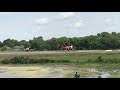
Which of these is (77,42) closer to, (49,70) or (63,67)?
(49,70)

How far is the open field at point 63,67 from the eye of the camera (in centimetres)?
817

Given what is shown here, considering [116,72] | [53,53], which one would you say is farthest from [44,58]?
[116,72]

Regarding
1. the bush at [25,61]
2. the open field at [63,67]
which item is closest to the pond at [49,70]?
the open field at [63,67]

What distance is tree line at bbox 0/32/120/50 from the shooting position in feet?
24.2

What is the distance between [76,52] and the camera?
25.9ft

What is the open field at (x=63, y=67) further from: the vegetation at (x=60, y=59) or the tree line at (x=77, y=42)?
the tree line at (x=77, y=42)

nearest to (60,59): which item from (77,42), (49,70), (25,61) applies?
(49,70)

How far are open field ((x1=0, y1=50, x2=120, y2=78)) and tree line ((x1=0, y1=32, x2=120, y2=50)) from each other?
0.64 feet

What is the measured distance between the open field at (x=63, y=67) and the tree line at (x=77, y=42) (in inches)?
7.7

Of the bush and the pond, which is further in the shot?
the bush

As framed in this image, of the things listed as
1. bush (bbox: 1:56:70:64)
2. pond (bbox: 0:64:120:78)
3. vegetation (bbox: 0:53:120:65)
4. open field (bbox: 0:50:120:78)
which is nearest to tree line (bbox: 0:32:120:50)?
open field (bbox: 0:50:120:78)

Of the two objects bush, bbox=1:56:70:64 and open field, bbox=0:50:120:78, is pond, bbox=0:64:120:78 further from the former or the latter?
bush, bbox=1:56:70:64
